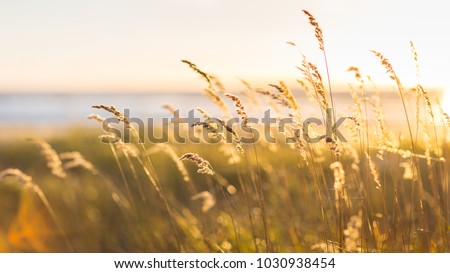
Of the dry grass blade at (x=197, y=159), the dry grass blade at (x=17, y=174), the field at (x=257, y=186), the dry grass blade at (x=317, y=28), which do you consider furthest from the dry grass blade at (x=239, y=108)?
the dry grass blade at (x=17, y=174)

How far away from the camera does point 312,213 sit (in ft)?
14.2

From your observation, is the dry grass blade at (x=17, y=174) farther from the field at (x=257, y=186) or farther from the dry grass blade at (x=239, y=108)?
the dry grass blade at (x=239, y=108)

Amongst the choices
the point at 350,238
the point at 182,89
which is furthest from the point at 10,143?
the point at 182,89

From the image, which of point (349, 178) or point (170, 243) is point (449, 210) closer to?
point (349, 178)

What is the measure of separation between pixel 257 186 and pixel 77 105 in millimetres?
19620

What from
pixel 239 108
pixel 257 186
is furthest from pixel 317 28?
pixel 257 186

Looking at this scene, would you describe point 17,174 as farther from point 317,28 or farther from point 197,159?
point 317,28

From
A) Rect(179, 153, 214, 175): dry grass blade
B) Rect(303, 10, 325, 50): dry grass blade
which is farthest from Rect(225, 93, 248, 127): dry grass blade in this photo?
Rect(303, 10, 325, 50): dry grass blade

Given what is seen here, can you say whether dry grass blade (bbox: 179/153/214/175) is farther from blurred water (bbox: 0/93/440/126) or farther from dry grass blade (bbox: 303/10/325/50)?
blurred water (bbox: 0/93/440/126)

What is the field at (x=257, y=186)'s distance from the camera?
2984 mm

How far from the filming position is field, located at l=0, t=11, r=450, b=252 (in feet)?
9.79

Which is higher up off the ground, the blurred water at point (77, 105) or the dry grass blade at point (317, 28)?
the dry grass blade at point (317, 28)

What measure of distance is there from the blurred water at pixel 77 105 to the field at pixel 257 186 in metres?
9.76
